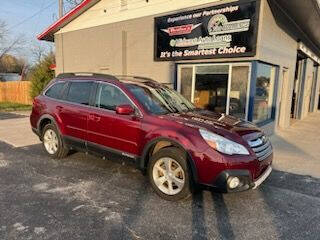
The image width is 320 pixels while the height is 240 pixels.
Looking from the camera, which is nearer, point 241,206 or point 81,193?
point 241,206

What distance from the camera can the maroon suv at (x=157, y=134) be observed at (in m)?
3.93

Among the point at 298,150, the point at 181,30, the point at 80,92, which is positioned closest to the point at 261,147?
the point at 80,92

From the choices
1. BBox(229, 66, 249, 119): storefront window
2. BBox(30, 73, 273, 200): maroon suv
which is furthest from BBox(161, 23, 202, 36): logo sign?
BBox(30, 73, 273, 200): maroon suv

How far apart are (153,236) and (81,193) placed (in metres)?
1.64

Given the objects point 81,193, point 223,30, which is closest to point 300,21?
point 223,30

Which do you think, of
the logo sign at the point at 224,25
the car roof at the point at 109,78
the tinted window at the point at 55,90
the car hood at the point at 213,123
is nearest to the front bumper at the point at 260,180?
the car hood at the point at 213,123

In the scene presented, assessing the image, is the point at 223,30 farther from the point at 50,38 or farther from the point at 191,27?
the point at 50,38

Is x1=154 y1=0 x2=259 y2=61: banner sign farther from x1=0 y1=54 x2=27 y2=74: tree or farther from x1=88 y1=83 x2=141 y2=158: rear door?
x1=0 y1=54 x2=27 y2=74: tree

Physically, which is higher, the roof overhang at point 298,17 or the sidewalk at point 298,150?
the roof overhang at point 298,17

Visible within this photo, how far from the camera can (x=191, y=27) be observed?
28.9 ft

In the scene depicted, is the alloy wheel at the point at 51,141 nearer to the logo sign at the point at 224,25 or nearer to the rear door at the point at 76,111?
the rear door at the point at 76,111

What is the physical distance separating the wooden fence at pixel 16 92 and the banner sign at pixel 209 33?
1352 centimetres

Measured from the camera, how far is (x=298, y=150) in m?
7.80

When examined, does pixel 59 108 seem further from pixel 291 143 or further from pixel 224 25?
pixel 291 143
